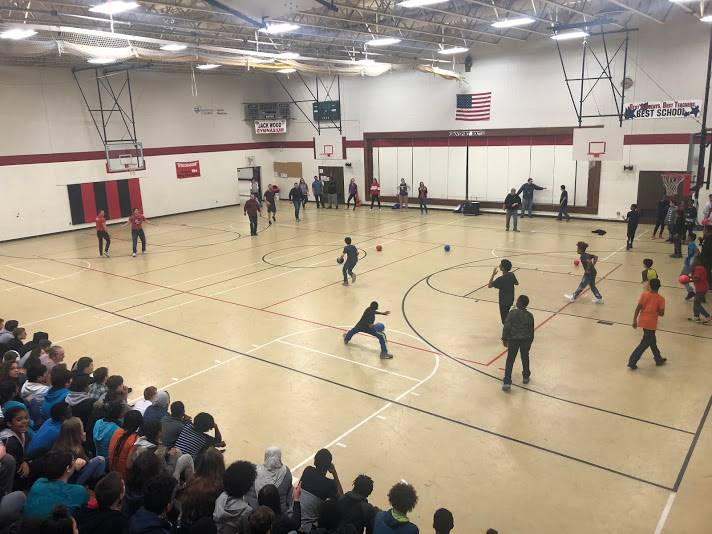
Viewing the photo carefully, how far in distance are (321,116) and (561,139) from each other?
13.5m

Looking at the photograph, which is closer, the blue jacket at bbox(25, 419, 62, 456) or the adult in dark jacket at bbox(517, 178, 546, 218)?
the blue jacket at bbox(25, 419, 62, 456)

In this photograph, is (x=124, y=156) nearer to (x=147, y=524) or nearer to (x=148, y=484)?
(x=148, y=484)

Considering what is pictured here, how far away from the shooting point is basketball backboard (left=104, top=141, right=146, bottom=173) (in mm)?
27141

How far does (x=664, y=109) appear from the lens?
2214cm

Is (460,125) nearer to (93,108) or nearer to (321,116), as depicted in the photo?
(321,116)

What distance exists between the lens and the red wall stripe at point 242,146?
2262cm

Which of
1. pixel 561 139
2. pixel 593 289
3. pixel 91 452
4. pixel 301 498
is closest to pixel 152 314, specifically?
pixel 91 452

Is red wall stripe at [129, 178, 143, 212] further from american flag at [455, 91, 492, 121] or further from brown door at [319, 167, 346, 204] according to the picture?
american flag at [455, 91, 492, 121]

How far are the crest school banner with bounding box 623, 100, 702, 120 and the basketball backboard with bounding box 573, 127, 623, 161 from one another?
69.6 inches

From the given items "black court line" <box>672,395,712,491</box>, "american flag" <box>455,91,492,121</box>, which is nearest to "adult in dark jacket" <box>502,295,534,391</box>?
"black court line" <box>672,395,712,491</box>

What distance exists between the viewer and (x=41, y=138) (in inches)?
981

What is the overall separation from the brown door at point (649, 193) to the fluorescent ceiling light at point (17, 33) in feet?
73.3

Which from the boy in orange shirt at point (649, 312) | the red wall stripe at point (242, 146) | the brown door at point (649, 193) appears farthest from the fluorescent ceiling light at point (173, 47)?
the brown door at point (649, 193)

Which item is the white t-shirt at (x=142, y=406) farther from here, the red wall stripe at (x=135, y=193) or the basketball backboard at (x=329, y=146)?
the basketball backboard at (x=329, y=146)
